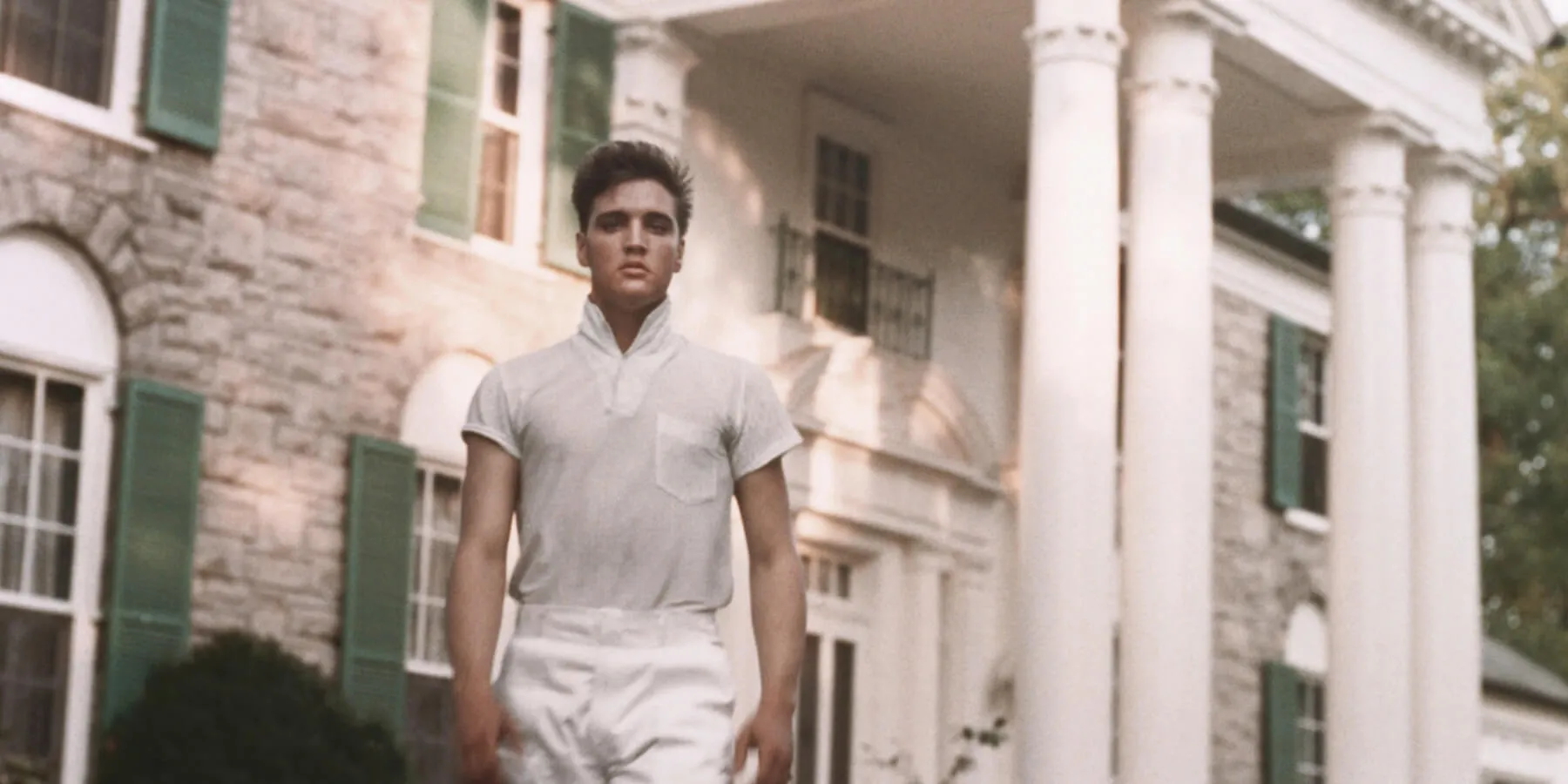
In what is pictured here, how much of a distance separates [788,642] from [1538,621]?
37730 millimetres

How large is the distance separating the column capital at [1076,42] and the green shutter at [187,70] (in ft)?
16.3

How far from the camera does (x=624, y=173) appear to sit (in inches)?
206

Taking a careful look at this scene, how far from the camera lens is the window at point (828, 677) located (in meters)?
20.5

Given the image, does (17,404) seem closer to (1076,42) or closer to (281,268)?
(281,268)

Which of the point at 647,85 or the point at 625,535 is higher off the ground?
the point at 647,85

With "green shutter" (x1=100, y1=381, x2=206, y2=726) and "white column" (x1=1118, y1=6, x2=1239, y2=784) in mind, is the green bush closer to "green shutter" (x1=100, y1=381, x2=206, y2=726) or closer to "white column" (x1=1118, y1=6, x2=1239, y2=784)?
"green shutter" (x1=100, y1=381, x2=206, y2=726)

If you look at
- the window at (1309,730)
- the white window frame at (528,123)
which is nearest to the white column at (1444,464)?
the window at (1309,730)

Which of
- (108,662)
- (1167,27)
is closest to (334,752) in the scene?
(108,662)

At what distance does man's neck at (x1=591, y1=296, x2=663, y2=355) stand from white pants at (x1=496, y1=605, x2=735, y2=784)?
0.52 metres

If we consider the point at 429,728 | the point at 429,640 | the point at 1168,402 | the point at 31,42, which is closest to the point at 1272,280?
the point at 1168,402

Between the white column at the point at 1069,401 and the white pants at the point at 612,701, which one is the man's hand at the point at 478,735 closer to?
the white pants at the point at 612,701

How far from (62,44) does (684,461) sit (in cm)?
1007

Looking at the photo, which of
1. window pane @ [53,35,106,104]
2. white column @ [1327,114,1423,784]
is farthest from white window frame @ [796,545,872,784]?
window pane @ [53,35,106,104]

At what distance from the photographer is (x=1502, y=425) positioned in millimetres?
39125
